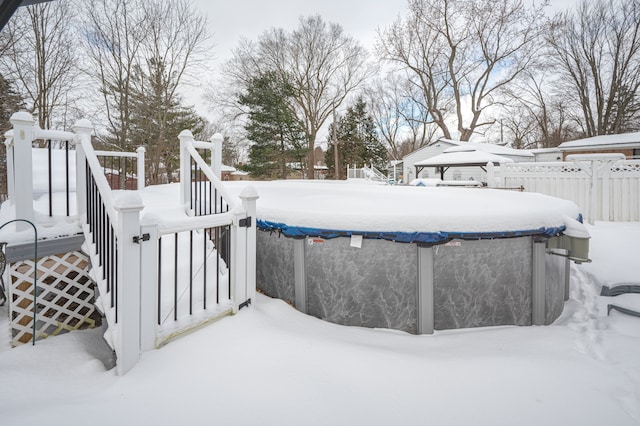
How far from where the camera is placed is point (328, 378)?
201cm

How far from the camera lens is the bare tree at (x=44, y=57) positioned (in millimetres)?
10430

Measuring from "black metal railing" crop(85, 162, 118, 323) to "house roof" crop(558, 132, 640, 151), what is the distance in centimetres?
2174

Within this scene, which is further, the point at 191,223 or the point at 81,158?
the point at 81,158

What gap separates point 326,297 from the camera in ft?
9.77

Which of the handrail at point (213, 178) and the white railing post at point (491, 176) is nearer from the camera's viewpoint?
the handrail at point (213, 178)

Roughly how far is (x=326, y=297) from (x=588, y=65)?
84.5 feet

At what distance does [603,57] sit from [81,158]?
87.3 feet

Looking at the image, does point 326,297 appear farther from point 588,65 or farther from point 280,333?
point 588,65

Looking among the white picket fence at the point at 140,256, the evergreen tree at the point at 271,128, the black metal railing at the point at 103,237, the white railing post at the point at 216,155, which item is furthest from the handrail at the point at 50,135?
the evergreen tree at the point at 271,128

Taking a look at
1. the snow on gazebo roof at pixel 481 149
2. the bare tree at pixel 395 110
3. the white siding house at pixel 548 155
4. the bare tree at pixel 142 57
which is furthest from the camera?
the bare tree at pixel 395 110

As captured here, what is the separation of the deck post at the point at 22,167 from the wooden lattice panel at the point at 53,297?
16.2 inches

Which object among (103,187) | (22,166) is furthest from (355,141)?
(103,187)

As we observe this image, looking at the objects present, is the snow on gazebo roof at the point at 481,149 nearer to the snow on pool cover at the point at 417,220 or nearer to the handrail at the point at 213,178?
the snow on pool cover at the point at 417,220

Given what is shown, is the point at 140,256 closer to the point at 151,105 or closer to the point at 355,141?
the point at 151,105
